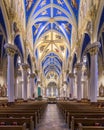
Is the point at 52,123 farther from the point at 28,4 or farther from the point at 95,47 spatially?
the point at 28,4

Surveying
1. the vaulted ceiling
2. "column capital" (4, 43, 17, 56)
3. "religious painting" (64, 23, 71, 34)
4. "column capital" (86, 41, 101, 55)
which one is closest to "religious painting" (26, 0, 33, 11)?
the vaulted ceiling

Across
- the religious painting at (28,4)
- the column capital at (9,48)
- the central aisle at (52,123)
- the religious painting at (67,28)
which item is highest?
the religious painting at (28,4)

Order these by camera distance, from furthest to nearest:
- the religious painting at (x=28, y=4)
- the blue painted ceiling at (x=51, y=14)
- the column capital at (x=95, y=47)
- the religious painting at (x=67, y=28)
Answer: the religious painting at (x=67, y=28)
the blue painted ceiling at (x=51, y=14)
the religious painting at (x=28, y=4)
the column capital at (x=95, y=47)

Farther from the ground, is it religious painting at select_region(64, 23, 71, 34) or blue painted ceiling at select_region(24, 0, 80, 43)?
blue painted ceiling at select_region(24, 0, 80, 43)

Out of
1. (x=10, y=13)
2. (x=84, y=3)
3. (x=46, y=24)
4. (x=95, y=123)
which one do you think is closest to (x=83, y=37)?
(x=84, y=3)

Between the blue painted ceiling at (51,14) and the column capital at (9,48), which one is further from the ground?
the blue painted ceiling at (51,14)

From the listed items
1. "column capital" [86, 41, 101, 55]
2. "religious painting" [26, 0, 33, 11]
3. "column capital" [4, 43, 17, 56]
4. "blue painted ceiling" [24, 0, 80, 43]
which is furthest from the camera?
"blue painted ceiling" [24, 0, 80, 43]

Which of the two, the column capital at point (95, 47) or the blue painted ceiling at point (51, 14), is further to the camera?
the blue painted ceiling at point (51, 14)

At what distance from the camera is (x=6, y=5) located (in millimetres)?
19406

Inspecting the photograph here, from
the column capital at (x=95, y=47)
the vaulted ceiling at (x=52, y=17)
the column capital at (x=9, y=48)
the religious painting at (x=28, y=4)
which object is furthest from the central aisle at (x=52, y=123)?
the religious painting at (x=28, y=4)

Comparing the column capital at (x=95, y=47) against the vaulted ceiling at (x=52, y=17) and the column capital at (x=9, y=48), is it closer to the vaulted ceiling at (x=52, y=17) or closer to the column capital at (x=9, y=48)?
the column capital at (x=9, y=48)

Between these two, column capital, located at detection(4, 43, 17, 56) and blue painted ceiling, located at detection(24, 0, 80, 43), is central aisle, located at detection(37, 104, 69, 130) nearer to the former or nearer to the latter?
column capital, located at detection(4, 43, 17, 56)

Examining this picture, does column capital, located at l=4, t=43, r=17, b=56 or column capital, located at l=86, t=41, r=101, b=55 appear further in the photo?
column capital, located at l=4, t=43, r=17, b=56

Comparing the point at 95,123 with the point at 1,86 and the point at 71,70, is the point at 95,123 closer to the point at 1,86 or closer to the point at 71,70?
the point at 1,86
